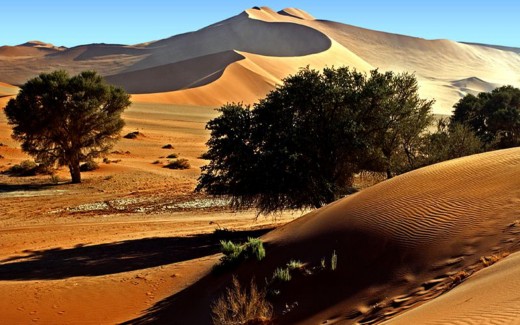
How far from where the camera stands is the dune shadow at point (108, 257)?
46.9ft

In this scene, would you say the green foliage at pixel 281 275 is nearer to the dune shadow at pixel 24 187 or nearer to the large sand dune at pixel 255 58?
the dune shadow at pixel 24 187

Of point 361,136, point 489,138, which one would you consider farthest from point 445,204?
point 489,138

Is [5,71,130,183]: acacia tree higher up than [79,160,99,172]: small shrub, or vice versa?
[5,71,130,183]: acacia tree

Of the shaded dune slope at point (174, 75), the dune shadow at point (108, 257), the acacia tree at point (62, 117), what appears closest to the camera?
the dune shadow at point (108, 257)

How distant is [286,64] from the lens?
105 metres

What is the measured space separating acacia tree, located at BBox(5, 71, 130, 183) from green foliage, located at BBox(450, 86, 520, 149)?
70.7 feet

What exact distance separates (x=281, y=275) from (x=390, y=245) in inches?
82.8

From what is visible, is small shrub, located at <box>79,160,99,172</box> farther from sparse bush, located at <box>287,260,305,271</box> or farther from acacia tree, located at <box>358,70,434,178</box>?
sparse bush, located at <box>287,260,305,271</box>

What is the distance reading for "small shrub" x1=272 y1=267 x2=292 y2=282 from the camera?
10.1m

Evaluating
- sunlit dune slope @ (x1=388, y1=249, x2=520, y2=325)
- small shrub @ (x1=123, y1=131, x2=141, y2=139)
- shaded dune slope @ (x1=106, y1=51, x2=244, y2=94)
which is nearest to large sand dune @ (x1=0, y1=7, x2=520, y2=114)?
shaded dune slope @ (x1=106, y1=51, x2=244, y2=94)

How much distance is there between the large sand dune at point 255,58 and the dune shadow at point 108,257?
59.5 meters

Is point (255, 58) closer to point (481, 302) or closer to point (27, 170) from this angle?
point (27, 170)

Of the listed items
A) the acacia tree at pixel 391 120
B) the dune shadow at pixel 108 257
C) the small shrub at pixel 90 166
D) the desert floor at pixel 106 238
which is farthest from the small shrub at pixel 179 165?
the dune shadow at pixel 108 257

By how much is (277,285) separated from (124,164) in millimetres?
27833
